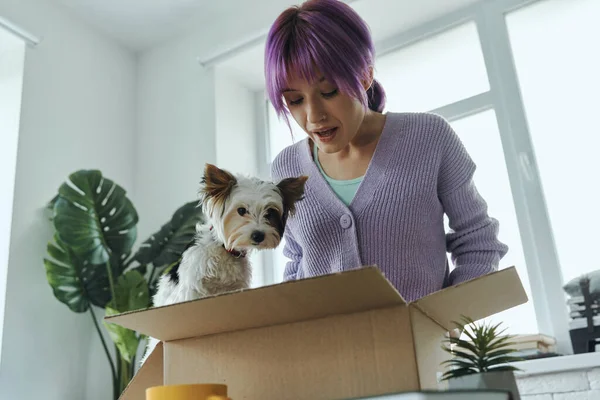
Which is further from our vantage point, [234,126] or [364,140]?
[234,126]

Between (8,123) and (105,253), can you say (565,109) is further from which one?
(8,123)

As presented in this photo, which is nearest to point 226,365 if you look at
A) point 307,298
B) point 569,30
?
point 307,298

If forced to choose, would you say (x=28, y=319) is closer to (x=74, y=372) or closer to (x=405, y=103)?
(x=74, y=372)

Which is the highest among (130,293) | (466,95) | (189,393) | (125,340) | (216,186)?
(466,95)

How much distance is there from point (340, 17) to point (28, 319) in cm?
219

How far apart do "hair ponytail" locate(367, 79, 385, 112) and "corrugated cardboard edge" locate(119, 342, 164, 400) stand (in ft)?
2.40

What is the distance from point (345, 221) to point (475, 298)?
1.32 ft

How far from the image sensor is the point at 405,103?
307cm

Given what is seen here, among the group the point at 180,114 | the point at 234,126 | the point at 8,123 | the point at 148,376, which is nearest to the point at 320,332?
the point at 148,376

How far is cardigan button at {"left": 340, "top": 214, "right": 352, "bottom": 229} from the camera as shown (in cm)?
117

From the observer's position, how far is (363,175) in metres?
1.23

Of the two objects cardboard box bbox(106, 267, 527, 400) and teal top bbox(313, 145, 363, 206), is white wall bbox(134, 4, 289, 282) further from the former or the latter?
cardboard box bbox(106, 267, 527, 400)

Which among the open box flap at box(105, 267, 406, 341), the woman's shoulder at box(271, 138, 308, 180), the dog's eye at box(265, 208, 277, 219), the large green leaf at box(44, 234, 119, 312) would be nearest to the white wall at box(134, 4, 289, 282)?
the large green leaf at box(44, 234, 119, 312)

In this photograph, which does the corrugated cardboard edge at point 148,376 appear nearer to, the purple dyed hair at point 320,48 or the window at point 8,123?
the purple dyed hair at point 320,48
